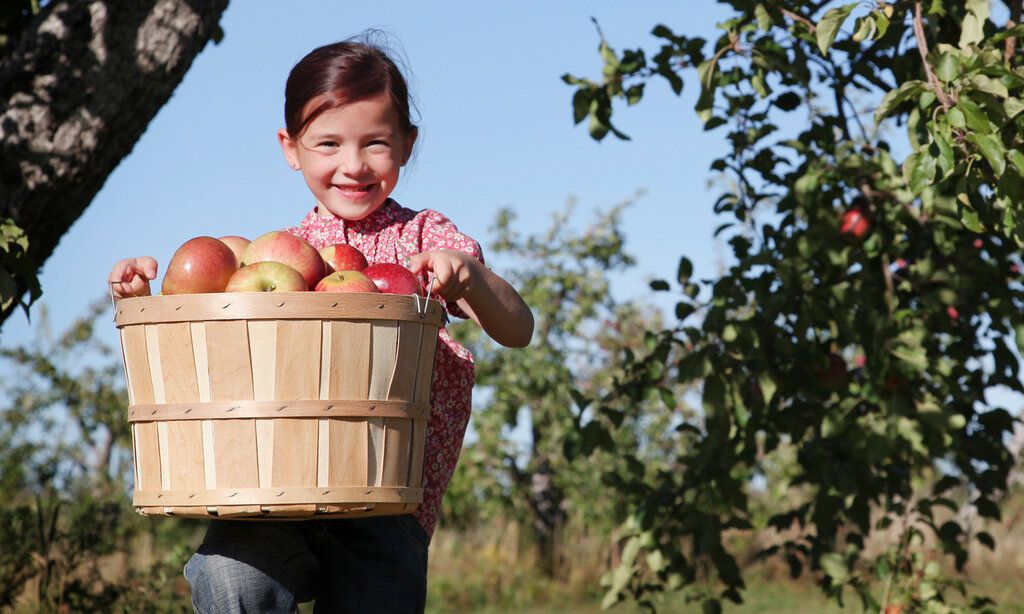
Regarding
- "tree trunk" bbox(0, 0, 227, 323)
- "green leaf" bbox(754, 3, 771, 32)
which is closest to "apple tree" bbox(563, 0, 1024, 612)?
"green leaf" bbox(754, 3, 771, 32)

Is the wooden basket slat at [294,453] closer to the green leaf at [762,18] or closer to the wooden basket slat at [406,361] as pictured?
the wooden basket slat at [406,361]

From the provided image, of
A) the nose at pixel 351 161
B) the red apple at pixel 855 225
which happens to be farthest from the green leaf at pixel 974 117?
the red apple at pixel 855 225

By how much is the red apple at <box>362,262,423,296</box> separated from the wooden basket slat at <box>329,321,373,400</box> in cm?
16

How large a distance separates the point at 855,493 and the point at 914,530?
0.20m

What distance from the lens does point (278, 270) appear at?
1748 mm

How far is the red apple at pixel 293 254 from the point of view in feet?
6.00

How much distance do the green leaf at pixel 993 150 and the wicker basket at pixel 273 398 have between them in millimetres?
1103

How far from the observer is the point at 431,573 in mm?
7512

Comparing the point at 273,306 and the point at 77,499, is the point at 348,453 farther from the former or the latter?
the point at 77,499

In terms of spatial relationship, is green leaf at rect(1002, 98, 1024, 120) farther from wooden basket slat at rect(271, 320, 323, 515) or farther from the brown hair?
wooden basket slat at rect(271, 320, 323, 515)

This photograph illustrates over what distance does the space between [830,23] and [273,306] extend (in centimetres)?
154

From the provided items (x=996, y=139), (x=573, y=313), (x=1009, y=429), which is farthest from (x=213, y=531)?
(x=573, y=313)

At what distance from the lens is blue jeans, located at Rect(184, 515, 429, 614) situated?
1815 millimetres

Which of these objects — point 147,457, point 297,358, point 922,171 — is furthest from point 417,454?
point 922,171
